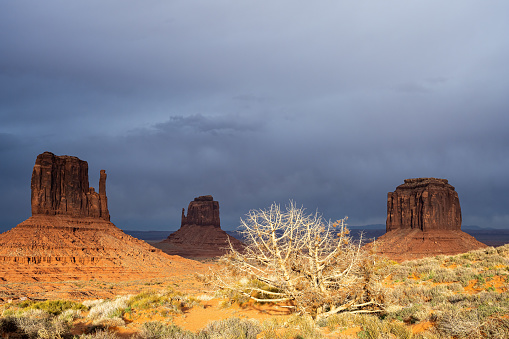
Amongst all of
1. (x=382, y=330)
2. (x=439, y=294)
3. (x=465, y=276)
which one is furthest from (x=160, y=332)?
(x=465, y=276)

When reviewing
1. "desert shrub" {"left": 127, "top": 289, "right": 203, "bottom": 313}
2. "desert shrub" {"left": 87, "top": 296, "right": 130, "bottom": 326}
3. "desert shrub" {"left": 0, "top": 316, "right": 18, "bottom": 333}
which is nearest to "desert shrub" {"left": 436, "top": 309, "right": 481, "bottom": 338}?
"desert shrub" {"left": 87, "top": 296, "right": 130, "bottom": 326}

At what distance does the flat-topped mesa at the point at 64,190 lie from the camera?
2283 inches

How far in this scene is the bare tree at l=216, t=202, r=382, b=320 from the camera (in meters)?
11.5

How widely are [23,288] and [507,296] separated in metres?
38.4

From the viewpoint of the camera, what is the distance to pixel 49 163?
5981 centimetres

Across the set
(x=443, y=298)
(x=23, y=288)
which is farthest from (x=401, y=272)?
(x=23, y=288)

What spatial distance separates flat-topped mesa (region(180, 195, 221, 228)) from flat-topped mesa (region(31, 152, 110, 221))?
65.9 meters

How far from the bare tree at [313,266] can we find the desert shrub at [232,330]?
104cm

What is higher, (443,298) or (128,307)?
(443,298)

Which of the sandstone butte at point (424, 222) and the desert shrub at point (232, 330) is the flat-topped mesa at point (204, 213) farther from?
the desert shrub at point (232, 330)

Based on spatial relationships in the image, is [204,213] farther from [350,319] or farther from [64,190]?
[350,319]

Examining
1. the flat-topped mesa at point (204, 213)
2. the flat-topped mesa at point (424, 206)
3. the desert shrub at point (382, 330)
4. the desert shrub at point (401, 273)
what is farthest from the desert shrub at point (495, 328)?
the flat-topped mesa at point (204, 213)

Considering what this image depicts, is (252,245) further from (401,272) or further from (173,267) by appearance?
(173,267)

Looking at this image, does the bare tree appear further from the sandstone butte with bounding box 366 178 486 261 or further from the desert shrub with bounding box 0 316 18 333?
the sandstone butte with bounding box 366 178 486 261
